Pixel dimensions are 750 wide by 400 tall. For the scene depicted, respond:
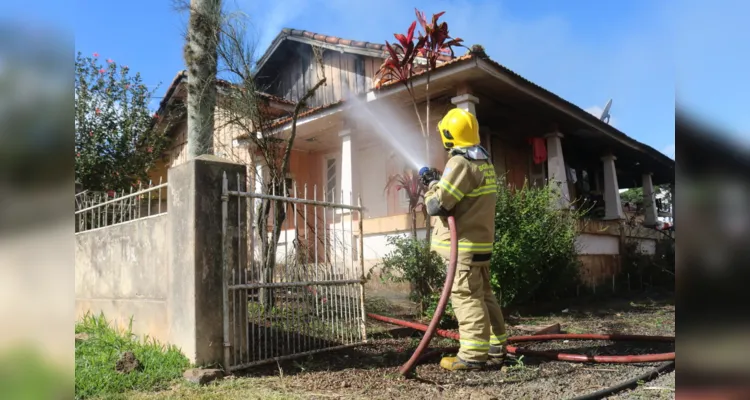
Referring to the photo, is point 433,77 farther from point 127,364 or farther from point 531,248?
point 127,364

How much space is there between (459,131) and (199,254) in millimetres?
2293

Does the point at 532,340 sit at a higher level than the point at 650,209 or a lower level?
lower

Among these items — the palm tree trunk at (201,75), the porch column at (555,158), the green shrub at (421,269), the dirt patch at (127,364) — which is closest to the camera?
the dirt patch at (127,364)

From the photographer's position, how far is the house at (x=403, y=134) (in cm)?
867

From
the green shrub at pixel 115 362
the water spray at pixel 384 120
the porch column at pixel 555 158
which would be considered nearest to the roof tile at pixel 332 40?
the water spray at pixel 384 120

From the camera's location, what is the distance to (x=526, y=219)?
6.90m

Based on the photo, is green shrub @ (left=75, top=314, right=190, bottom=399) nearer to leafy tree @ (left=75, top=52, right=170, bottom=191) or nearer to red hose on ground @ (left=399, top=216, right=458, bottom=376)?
red hose on ground @ (left=399, top=216, right=458, bottom=376)

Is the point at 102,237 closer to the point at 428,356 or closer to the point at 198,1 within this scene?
the point at 198,1

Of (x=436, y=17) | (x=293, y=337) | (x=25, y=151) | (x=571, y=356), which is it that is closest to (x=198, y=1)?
(x=436, y=17)

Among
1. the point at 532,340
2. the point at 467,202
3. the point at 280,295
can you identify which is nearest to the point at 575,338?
the point at 532,340

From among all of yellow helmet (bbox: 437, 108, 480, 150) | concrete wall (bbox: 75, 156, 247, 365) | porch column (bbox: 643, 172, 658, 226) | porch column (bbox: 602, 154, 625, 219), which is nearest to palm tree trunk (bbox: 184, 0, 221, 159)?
concrete wall (bbox: 75, 156, 247, 365)

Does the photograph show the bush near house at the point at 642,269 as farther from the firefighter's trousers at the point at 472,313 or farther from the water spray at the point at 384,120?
the firefighter's trousers at the point at 472,313

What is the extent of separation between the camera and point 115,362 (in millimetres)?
3891

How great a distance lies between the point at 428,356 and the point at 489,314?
65cm
